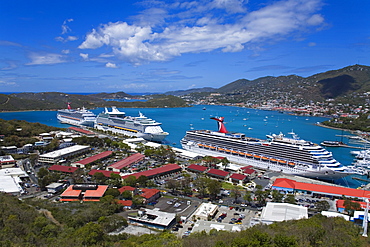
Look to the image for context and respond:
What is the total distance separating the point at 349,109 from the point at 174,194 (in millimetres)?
73210

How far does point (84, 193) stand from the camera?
56.1 feet

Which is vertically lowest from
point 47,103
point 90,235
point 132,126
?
point 90,235

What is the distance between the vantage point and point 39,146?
99.7 feet

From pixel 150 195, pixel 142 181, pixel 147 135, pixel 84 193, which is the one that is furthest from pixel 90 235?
pixel 147 135

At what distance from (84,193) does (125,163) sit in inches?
296

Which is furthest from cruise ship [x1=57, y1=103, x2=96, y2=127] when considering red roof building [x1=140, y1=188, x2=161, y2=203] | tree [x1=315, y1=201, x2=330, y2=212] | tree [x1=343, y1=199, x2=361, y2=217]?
tree [x1=343, y1=199, x2=361, y2=217]

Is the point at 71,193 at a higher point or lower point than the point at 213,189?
higher

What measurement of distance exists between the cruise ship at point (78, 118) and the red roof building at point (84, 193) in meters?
36.7

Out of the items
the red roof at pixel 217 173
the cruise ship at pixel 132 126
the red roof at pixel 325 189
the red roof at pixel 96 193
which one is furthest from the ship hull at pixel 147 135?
the red roof at pixel 325 189

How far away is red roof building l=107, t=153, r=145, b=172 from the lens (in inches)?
918

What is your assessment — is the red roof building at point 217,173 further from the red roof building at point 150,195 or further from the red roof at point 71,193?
the red roof at point 71,193

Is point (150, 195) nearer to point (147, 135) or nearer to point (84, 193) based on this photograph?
point (84, 193)

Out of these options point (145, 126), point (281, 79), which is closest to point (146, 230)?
point (145, 126)

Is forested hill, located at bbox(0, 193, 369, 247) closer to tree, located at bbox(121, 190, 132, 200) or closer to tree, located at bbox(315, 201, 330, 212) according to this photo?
tree, located at bbox(121, 190, 132, 200)
